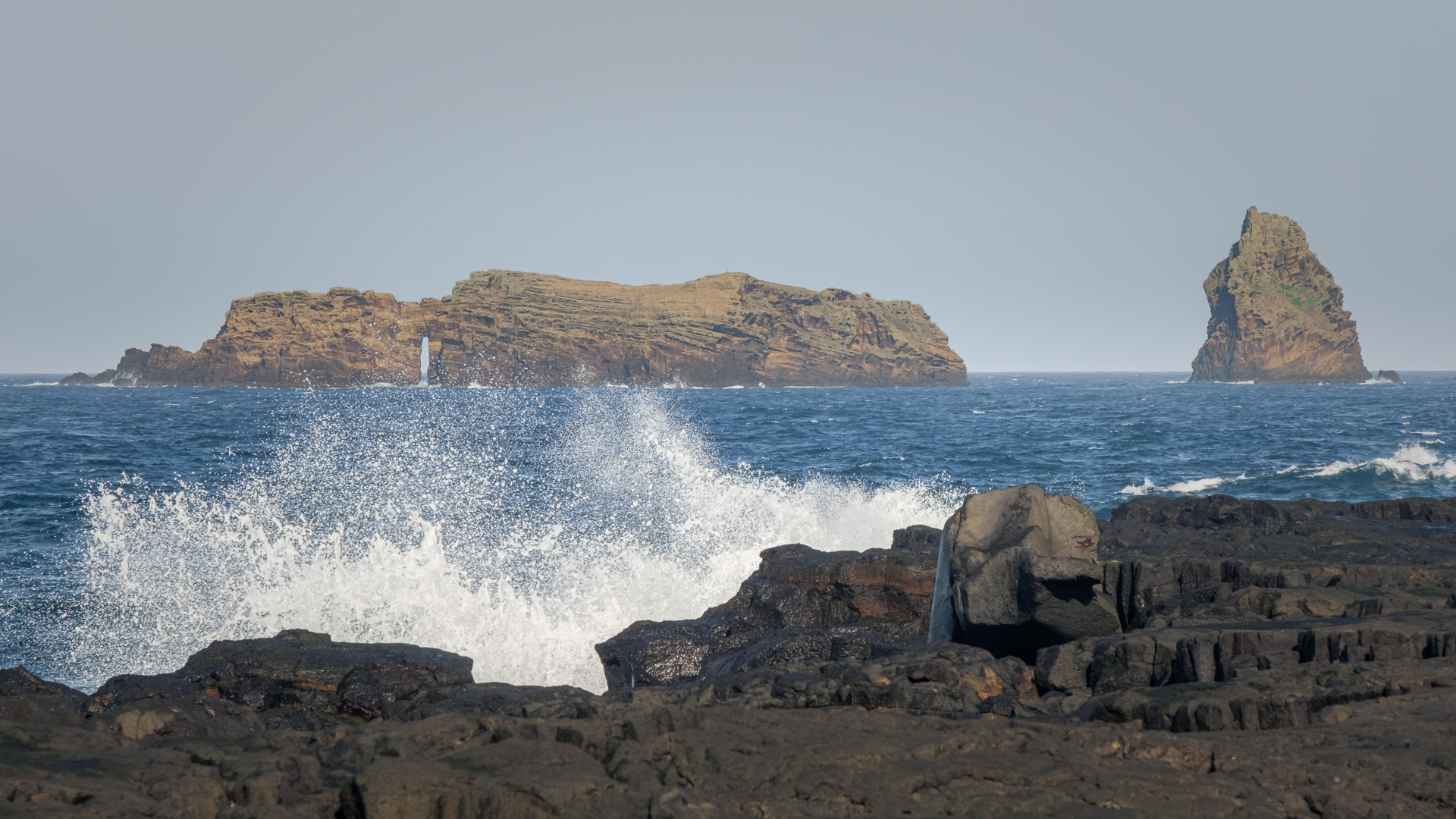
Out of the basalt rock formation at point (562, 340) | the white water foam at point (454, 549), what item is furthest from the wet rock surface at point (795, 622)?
the basalt rock formation at point (562, 340)

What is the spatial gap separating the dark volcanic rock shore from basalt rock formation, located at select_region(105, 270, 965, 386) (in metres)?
118

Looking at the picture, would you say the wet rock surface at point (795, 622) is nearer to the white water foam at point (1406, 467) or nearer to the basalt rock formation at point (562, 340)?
the white water foam at point (1406, 467)

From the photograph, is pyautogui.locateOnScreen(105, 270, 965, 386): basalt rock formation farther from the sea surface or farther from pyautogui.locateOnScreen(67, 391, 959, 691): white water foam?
pyautogui.locateOnScreen(67, 391, 959, 691): white water foam

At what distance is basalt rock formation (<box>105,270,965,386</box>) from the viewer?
11819 cm

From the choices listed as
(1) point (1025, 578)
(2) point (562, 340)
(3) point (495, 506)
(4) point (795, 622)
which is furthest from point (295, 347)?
(1) point (1025, 578)

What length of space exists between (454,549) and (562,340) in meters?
114

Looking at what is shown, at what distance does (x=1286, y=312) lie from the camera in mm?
119000

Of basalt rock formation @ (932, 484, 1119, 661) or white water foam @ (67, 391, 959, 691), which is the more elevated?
basalt rock formation @ (932, 484, 1119, 661)

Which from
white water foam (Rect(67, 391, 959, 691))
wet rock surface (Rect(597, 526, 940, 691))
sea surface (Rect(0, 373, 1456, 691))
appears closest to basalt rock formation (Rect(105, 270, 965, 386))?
sea surface (Rect(0, 373, 1456, 691))

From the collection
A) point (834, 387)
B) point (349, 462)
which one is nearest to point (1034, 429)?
point (349, 462)

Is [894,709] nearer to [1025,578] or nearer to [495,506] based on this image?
[1025,578]

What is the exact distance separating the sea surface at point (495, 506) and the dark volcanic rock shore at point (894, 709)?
3.05 m

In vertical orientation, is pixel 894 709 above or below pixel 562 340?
below

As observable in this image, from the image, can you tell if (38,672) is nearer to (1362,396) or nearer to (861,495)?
(861,495)
